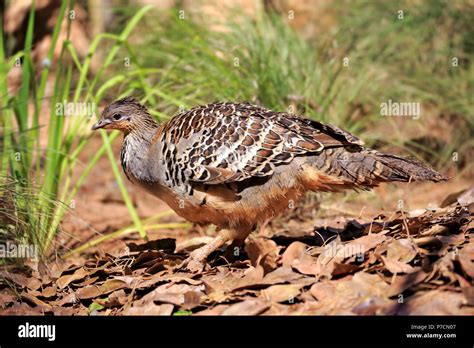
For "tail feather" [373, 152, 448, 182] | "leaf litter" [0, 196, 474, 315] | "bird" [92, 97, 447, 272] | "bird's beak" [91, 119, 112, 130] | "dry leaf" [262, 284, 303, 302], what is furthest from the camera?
"bird's beak" [91, 119, 112, 130]

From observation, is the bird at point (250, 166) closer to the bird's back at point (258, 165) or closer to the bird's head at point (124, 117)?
the bird's back at point (258, 165)

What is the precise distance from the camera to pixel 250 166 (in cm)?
495

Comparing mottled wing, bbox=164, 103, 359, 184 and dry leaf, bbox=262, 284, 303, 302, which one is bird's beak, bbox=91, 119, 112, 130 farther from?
dry leaf, bbox=262, 284, 303, 302

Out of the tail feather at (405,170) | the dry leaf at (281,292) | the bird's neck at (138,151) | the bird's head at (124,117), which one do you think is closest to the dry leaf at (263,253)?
the dry leaf at (281,292)

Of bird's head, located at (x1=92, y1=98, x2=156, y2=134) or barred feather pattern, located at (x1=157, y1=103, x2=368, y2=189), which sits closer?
barred feather pattern, located at (x1=157, y1=103, x2=368, y2=189)

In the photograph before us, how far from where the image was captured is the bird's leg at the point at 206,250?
195 inches

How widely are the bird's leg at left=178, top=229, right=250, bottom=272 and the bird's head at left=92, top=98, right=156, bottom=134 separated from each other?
108cm

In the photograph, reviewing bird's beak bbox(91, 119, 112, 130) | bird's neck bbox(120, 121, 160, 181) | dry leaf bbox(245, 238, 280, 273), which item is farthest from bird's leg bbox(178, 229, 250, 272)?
bird's beak bbox(91, 119, 112, 130)

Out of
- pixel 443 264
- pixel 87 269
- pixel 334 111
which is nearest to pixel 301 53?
pixel 334 111

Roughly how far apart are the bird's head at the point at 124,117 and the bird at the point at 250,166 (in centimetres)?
38

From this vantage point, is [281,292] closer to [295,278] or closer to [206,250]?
[295,278]

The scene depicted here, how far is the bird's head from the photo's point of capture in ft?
18.2

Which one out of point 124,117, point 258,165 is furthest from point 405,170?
point 124,117
